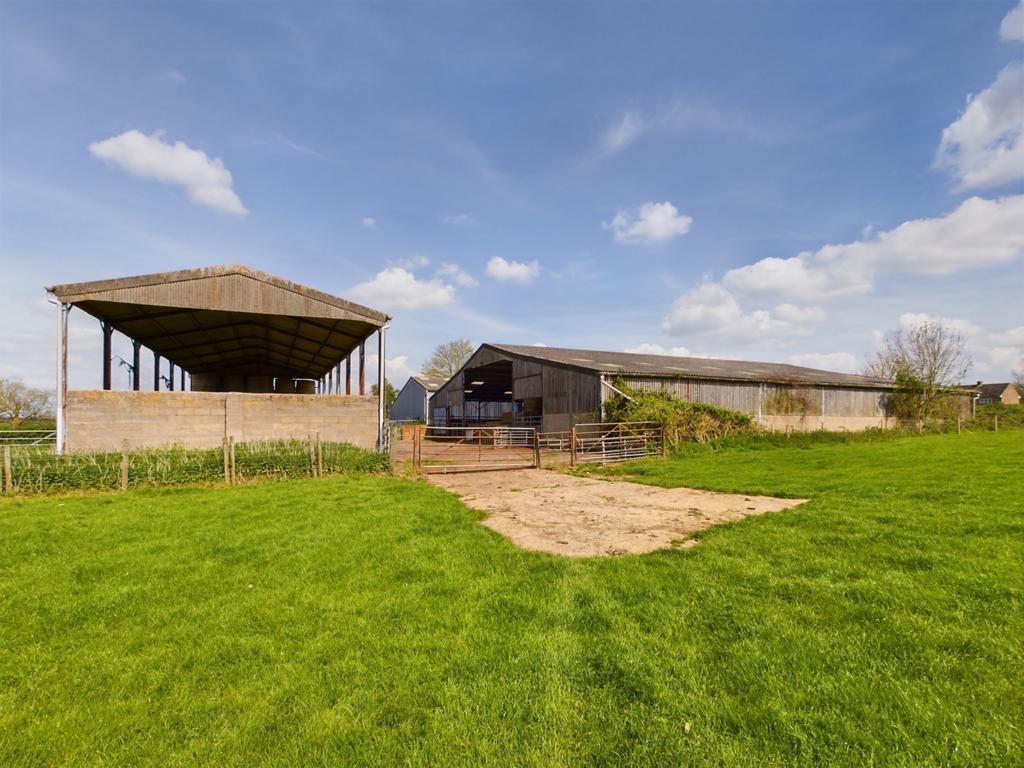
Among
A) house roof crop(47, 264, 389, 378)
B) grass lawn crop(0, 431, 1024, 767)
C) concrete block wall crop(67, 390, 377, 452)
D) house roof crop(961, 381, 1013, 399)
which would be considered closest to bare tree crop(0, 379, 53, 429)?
house roof crop(47, 264, 389, 378)

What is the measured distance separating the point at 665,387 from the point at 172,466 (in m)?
17.7

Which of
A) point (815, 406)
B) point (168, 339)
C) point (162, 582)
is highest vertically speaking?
point (168, 339)

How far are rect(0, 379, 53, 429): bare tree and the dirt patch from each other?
34.0 metres

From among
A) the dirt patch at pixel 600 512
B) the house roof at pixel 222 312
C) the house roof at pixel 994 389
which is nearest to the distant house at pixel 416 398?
the house roof at pixel 222 312

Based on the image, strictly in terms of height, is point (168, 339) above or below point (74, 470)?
above

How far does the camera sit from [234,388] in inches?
1203

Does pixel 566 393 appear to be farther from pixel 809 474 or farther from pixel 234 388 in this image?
pixel 234 388

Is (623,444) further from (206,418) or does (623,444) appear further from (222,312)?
(222,312)

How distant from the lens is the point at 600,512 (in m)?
8.19

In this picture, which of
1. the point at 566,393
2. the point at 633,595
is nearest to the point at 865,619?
the point at 633,595

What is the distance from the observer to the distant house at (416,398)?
137ft

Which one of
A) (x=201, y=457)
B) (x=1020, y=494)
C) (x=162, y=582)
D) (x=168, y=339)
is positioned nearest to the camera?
(x=162, y=582)

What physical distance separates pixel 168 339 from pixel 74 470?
12.6 meters

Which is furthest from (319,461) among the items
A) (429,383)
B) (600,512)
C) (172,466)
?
(429,383)
